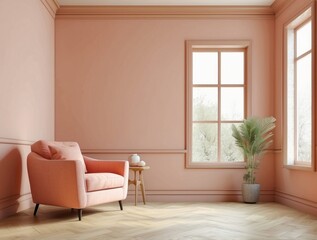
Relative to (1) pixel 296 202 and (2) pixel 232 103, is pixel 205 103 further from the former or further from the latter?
(1) pixel 296 202

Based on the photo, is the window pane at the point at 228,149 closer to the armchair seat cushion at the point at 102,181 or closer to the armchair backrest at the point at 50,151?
the armchair seat cushion at the point at 102,181

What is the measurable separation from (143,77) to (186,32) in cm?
89

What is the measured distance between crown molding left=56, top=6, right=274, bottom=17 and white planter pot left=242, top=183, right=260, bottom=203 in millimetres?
2429

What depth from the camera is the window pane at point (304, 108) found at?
5.22 metres

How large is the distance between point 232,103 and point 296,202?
173 cm

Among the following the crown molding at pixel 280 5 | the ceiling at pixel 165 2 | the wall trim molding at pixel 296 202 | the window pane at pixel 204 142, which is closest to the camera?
the wall trim molding at pixel 296 202

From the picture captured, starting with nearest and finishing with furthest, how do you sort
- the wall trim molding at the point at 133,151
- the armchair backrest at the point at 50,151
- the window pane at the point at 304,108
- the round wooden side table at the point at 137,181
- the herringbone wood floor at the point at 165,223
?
the herringbone wood floor at the point at 165,223 → the armchair backrest at the point at 50,151 → the window pane at the point at 304,108 → the round wooden side table at the point at 137,181 → the wall trim molding at the point at 133,151

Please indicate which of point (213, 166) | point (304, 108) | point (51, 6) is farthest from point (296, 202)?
point (51, 6)

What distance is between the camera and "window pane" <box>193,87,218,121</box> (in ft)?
20.8

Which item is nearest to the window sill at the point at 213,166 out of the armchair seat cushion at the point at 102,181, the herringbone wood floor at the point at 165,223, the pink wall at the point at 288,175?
the pink wall at the point at 288,175

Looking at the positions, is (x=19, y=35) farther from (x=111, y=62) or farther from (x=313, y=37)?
(x=313, y=37)

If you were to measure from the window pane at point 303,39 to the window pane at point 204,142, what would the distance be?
1.59 metres

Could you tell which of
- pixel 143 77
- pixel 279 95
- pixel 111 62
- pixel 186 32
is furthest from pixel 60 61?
pixel 279 95

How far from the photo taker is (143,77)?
20.4ft
